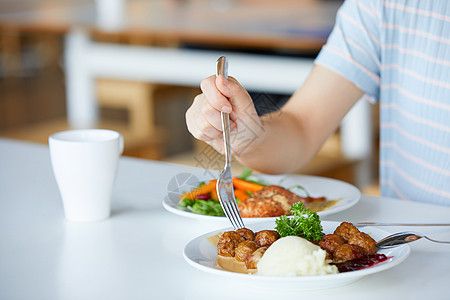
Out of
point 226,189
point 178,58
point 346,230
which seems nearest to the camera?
point 346,230

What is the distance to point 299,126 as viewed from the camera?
1207 mm

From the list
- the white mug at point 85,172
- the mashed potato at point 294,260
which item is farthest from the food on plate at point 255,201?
the mashed potato at point 294,260

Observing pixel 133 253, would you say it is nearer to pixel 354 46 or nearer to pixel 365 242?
pixel 365 242

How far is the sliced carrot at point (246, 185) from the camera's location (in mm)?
991

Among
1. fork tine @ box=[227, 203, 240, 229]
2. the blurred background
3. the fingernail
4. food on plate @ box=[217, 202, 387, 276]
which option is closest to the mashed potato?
food on plate @ box=[217, 202, 387, 276]

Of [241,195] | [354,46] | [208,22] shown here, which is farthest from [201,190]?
[208,22]

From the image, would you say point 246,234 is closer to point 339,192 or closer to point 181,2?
point 339,192

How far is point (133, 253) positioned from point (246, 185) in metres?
0.26

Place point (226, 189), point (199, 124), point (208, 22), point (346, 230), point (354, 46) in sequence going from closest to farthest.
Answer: point (346, 230), point (226, 189), point (199, 124), point (354, 46), point (208, 22)

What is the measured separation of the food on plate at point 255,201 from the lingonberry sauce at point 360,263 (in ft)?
0.66

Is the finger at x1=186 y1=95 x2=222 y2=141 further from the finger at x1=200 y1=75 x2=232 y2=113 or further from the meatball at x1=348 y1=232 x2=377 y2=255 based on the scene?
the meatball at x1=348 y1=232 x2=377 y2=255

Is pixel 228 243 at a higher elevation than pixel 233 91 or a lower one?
lower

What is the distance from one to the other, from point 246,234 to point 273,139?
1.37ft

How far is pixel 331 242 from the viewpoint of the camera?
69 centimetres
